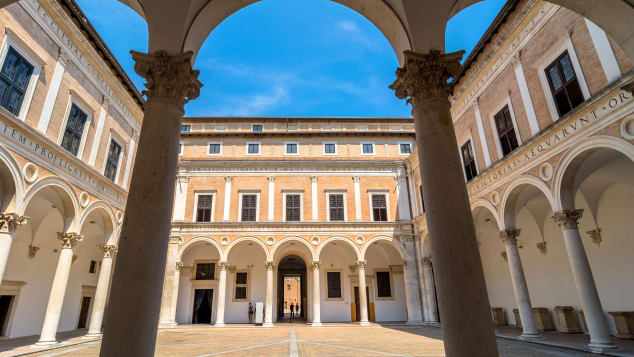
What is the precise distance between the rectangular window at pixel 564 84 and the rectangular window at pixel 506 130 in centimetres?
208

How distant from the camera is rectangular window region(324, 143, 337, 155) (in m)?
23.7

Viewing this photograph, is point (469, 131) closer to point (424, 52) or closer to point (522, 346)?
point (522, 346)

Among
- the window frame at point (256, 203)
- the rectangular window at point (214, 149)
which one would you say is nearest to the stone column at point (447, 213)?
the window frame at point (256, 203)

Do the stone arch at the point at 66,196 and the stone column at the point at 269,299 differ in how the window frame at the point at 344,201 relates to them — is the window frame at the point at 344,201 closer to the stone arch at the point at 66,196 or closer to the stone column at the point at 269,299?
the stone column at the point at 269,299

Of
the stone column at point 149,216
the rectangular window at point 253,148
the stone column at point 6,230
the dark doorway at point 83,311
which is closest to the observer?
the stone column at point 149,216

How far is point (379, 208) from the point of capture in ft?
71.7

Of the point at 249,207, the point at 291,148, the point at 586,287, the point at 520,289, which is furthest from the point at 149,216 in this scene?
the point at 291,148

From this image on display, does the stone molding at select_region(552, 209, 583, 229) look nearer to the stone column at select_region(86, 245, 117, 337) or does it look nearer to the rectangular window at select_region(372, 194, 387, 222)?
the rectangular window at select_region(372, 194, 387, 222)

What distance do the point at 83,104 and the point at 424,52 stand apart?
13.6m

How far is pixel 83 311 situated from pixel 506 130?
22.4 m

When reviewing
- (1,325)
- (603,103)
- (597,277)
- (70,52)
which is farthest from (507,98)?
(1,325)

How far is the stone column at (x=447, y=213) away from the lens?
340 cm

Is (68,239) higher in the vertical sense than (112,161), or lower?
lower

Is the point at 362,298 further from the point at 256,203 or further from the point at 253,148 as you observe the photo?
the point at 253,148
